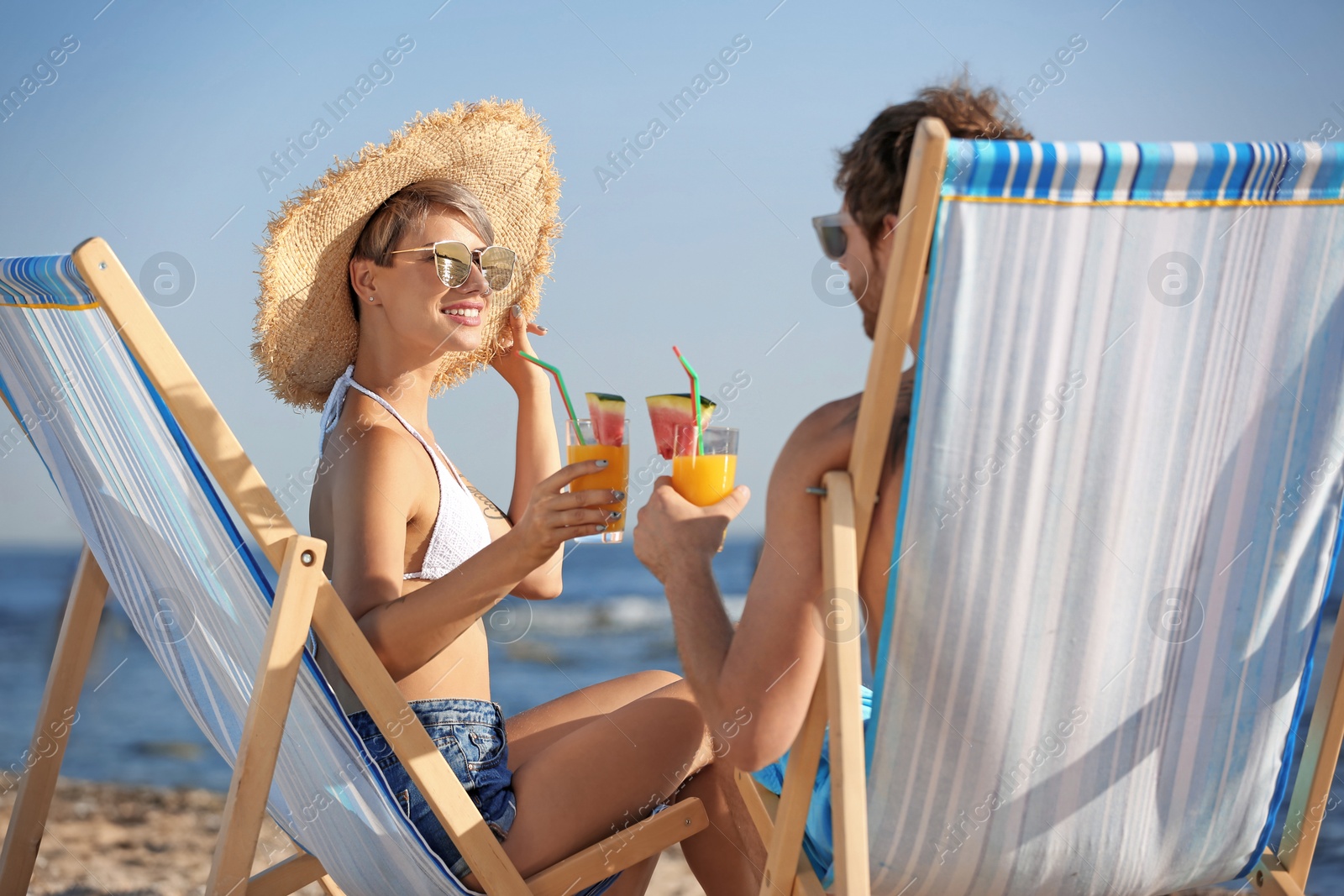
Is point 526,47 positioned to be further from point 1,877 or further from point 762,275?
point 1,877

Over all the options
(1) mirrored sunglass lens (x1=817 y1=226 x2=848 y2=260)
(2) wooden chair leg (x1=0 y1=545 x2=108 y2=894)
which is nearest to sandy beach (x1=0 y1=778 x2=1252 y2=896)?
(2) wooden chair leg (x1=0 y1=545 x2=108 y2=894)

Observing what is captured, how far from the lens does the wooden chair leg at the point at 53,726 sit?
2.50 metres

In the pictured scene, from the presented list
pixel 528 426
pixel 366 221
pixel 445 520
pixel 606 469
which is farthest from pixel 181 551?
pixel 528 426

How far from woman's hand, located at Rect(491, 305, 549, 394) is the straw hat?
1.3 inches

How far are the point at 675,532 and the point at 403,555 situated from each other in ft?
2.47

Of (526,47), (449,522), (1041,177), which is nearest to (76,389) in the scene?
(449,522)

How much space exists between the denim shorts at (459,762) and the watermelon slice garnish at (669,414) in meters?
0.68

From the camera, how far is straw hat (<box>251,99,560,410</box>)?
8.90 ft

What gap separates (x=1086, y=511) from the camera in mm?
1511

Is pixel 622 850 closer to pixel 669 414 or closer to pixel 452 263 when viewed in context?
pixel 669 414

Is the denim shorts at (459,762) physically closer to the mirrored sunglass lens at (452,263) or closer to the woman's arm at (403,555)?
the woman's arm at (403,555)

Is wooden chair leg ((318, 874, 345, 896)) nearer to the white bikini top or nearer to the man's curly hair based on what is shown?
the white bikini top

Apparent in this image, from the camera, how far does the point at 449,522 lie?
7.99ft

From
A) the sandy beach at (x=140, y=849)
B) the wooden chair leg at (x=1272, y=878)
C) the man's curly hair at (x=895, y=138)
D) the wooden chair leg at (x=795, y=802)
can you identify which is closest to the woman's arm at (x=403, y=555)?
the wooden chair leg at (x=795, y=802)
